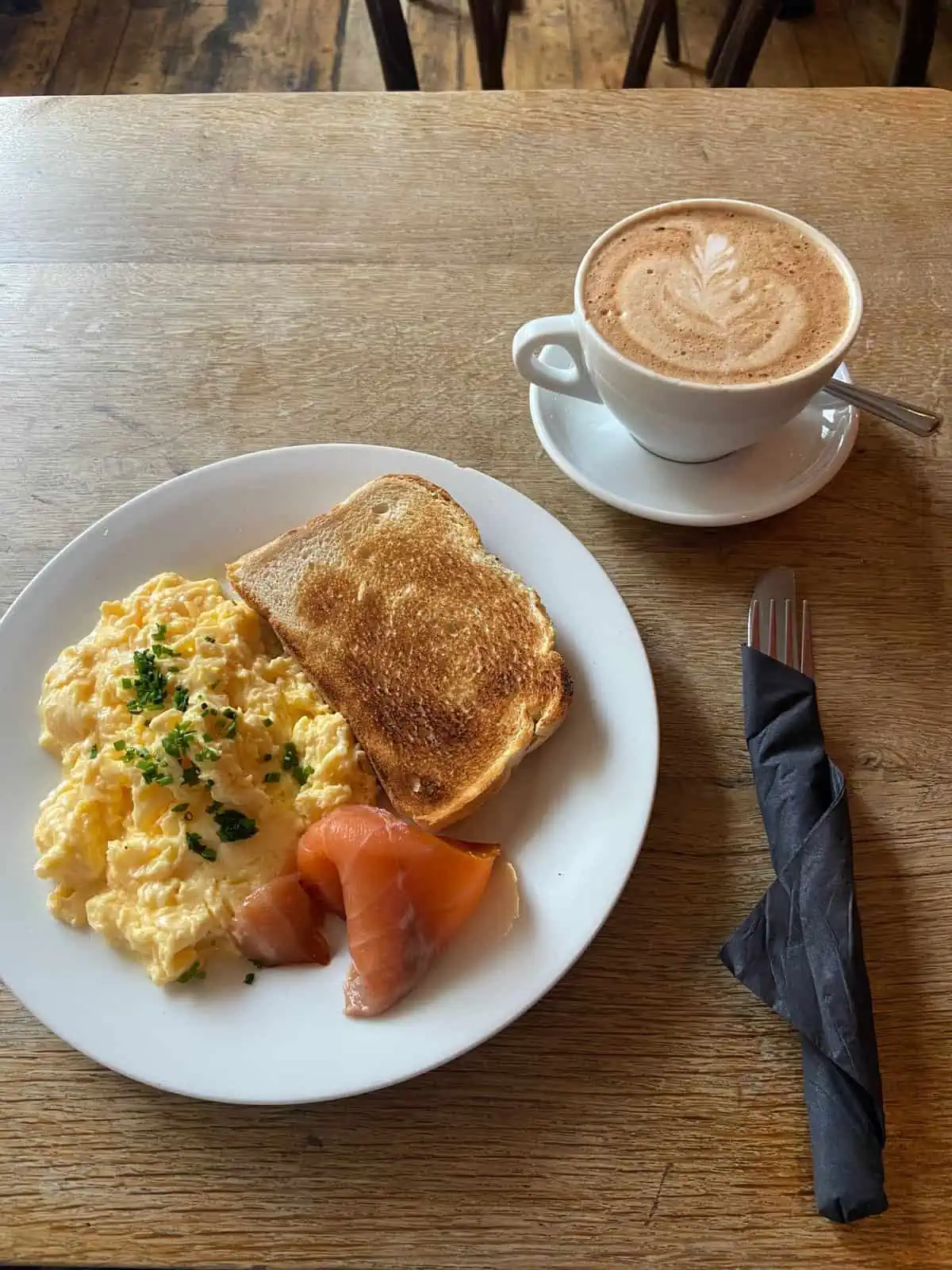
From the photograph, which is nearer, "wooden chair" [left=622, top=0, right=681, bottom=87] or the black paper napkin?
the black paper napkin

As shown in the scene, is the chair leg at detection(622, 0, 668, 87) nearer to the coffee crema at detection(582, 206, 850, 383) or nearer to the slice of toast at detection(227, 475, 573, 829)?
the coffee crema at detection(582, 206, 850, 383)

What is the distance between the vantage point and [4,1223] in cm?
90

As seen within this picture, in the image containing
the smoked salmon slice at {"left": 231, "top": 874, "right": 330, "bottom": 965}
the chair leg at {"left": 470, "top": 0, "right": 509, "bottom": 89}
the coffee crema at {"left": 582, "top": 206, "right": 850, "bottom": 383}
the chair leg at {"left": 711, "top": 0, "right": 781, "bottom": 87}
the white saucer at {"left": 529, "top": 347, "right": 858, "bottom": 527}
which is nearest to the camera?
the smoked salmon slice at {"left": 231, "top": 874, "right": 330, "bottom": 965}

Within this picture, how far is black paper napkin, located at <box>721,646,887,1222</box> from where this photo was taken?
87 centimetres

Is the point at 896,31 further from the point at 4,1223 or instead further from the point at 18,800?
the point at 4,1223

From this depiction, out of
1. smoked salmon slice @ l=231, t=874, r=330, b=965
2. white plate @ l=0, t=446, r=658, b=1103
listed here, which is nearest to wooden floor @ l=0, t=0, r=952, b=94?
white plate @ l=0, t=446, r=658, b=1103

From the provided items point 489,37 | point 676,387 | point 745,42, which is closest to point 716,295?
point 676,387

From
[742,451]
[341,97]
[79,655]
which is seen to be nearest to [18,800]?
Answer: [79,655]

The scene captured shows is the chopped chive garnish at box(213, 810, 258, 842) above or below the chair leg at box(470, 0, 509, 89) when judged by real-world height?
below

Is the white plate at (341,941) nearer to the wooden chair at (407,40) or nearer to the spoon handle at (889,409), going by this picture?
the spoon handle at (889,409)

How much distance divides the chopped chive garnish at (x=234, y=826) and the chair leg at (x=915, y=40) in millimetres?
2132

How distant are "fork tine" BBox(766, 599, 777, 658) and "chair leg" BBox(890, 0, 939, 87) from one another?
1549 mm

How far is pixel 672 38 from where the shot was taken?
394 centimetres

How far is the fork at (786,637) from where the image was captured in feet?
3.97
